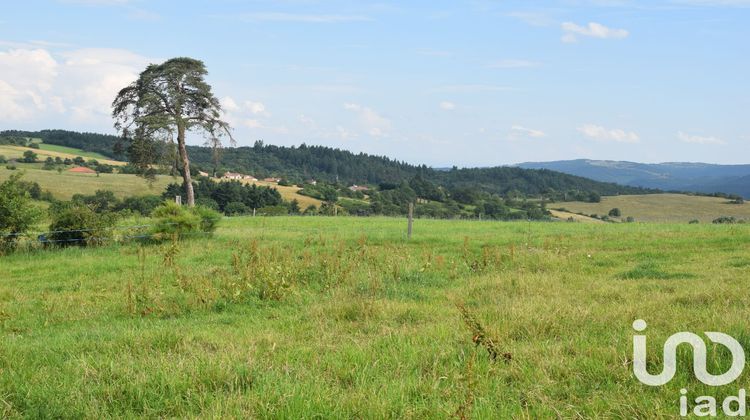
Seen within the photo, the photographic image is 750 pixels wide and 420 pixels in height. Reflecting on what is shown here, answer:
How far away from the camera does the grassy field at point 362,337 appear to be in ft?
14.9

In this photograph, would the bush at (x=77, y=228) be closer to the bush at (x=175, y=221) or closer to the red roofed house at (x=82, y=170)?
the bush at (x=175, y=221)

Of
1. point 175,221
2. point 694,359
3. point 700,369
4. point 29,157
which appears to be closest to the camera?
point 700,369

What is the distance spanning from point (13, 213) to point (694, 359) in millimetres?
18012

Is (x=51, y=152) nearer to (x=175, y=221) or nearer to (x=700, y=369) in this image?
(x=175, y=221)

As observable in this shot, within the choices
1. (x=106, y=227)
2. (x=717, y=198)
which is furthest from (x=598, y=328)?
(x=717, y=198)

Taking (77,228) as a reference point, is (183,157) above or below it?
above

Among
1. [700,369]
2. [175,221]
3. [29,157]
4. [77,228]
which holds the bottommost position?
[77,228]

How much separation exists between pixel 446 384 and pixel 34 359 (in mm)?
4304

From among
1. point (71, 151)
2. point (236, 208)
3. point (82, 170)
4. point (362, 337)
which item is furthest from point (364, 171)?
point (362, 337)

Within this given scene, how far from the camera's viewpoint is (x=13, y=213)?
664 inches

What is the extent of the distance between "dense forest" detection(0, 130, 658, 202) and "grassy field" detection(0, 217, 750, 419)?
9807 centimetres

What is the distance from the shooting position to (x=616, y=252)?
1551cm

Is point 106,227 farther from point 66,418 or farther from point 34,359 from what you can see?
point 66,418

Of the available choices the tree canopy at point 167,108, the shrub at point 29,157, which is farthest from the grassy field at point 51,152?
the tree canopy at point 167,108
